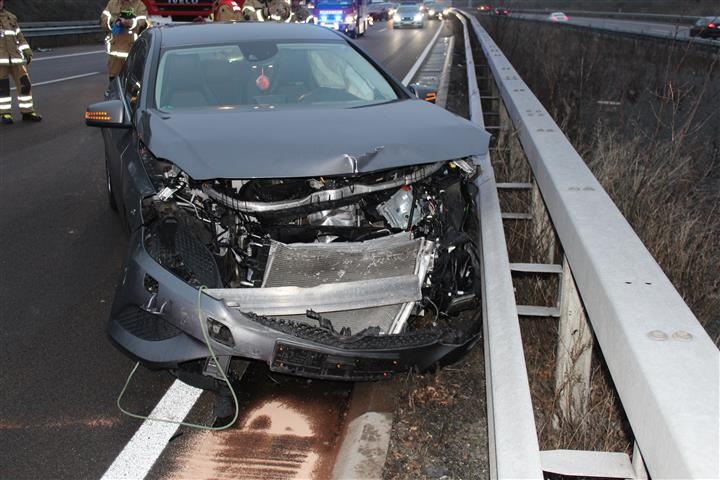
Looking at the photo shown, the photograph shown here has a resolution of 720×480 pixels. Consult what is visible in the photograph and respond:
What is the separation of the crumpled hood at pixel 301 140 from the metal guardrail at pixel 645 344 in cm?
103

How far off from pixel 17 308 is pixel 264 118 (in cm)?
201

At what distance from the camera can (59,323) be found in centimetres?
539

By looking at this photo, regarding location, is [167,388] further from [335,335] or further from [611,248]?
[611,248]

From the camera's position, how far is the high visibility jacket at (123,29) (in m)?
12.8

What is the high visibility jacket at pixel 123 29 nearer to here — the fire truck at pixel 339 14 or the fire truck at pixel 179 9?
the fire truck at pixel 179 9

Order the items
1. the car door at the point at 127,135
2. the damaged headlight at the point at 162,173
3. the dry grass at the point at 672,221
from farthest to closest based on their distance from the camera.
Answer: the car door at the point at 127,135, the dry grass at the point at 672,221, the damaged headlight at the point at 162,173

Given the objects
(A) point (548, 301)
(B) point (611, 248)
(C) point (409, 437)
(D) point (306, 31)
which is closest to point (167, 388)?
(C) point (409, 437)

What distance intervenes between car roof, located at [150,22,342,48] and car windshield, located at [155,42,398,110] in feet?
0.36

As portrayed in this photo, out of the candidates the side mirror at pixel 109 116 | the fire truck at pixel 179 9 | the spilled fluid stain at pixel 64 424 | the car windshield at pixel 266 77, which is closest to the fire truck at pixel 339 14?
the fire truck at pixel 179 9

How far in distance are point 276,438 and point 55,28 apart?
96.9ft

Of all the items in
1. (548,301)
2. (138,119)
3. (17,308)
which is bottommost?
(17,308)

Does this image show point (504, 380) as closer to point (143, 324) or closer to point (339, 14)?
point (143, 324)

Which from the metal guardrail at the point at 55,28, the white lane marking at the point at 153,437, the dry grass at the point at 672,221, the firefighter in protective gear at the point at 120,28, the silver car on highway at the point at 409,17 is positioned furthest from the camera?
the silver car on highway at the point at 409,17

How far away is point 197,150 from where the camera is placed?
4.45 meters
